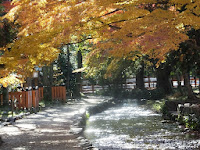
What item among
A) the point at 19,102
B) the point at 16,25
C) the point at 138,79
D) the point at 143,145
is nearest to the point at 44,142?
the point at 143,145

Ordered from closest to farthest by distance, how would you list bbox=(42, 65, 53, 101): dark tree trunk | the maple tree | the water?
the maple tree < the water < bbox=(42, 65, 53, 101): dark tree trunk

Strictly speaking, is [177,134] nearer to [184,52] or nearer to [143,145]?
[143,145]

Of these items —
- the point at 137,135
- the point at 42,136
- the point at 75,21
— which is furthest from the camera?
the point at 137,135

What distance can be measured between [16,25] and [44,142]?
3.77 m

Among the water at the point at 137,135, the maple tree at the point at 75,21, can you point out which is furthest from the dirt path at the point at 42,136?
the maple tree at the point at 75,21

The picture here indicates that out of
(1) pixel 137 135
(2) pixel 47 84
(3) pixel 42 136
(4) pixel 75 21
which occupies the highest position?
(4) pixel 75 21

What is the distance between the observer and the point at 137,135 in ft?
36.2

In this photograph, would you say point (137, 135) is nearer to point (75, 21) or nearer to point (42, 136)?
point (42, 136)

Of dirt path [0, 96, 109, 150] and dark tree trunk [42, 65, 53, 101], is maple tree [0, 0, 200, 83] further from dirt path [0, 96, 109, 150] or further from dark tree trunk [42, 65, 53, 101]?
dark tree trunk [42, 65, 53, 101]

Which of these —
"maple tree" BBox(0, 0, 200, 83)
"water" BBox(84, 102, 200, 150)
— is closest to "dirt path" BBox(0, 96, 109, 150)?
"water" BBox(84, 102, 200, 150)

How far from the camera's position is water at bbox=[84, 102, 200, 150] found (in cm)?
930

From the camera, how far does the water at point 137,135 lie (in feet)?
30.5

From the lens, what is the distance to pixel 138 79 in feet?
96.1

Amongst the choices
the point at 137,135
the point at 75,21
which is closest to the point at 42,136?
the point at 75,21
